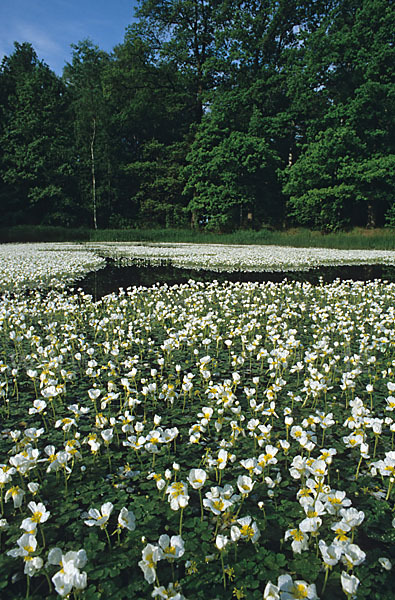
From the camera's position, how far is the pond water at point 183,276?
369 inches

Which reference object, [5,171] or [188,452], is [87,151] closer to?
[5,171]

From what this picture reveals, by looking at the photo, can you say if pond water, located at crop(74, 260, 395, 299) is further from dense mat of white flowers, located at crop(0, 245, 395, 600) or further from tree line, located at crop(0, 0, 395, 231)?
tree line, located at crop(0, 0, 395, 231)

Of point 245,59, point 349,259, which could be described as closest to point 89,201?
point 245,59

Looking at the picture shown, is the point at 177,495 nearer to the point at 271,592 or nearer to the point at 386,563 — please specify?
the point at 271,592

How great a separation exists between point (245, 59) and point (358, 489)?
40.1 m

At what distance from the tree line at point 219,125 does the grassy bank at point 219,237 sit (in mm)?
5598

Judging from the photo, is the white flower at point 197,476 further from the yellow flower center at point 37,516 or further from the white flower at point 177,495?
the yellow flower center at point 37,516

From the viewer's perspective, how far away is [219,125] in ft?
113

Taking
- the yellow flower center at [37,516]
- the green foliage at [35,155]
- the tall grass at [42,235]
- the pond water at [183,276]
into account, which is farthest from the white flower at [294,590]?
the green foliage at [35,155]

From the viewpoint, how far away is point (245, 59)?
114ft

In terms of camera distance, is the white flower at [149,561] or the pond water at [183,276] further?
the pond water at [183,276]

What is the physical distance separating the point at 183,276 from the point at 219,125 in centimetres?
2839

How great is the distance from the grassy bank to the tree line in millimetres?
5598

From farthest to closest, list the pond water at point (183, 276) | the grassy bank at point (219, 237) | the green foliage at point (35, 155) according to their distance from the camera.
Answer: the green foliage at point (35, 155)
the grassy bank at point (219, 237)
the pond water at point (183, 276)
